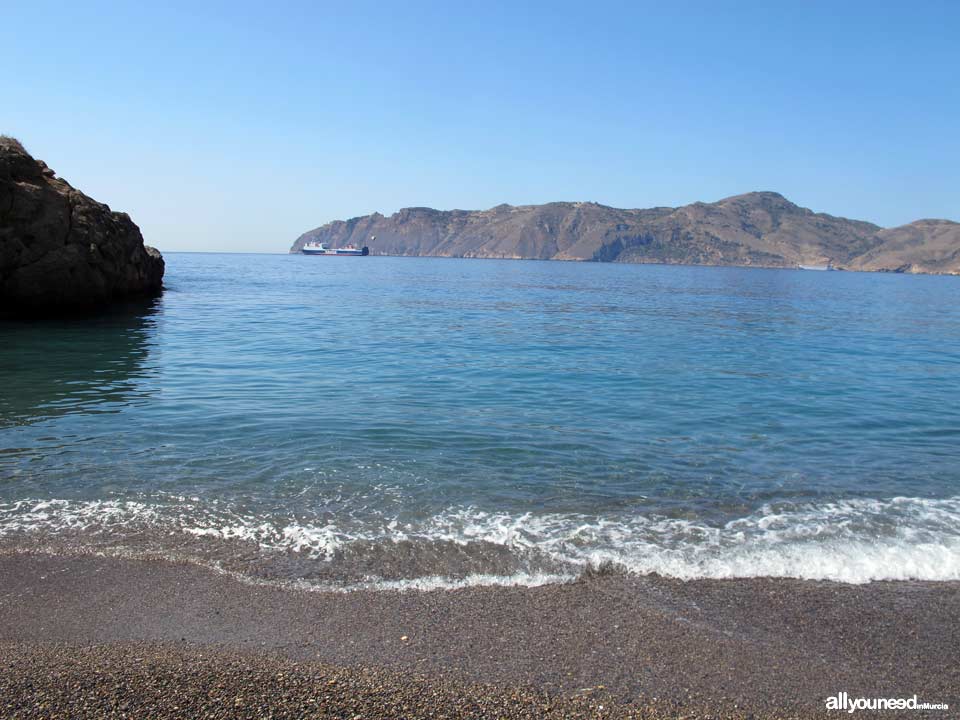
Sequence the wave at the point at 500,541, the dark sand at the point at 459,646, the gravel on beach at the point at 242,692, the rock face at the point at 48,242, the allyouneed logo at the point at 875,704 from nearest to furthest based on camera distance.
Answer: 1. the gravel on beach at the point at 242,692
2. the dark sand at the point at 459,646
3. the allyouneed logo at the point at 875,704
4. the wave at the point at 500,541
5. the rock face at the point at 48,242

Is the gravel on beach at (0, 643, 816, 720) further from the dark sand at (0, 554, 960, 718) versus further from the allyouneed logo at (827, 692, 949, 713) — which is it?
the allyouneed logo at (827, 692, 949, 713)

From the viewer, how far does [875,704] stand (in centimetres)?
455

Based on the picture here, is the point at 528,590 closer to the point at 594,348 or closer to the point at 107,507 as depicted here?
the point at 107,507

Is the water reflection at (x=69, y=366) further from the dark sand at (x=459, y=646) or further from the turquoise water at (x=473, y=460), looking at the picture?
the dark sand at (x=459, y=646)

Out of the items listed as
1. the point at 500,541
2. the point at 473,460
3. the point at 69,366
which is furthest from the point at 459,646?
the point at 69,366

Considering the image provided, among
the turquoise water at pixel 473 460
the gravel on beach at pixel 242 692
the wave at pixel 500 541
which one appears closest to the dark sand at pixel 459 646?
the gravel on beach at pixel 242 692

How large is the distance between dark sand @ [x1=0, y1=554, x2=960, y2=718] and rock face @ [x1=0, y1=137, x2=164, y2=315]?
23559 mm

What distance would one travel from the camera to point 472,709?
4285mm

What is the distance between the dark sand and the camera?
436 centimetres

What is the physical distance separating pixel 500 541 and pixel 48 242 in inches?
1038

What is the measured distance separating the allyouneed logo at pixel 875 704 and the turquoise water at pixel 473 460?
80.9 inches

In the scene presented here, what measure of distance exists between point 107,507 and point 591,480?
6.37 meters

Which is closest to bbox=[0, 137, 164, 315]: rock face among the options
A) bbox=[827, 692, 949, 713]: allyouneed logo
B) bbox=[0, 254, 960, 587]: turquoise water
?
bbox=[0, 254, 960, 587]: turquoise water

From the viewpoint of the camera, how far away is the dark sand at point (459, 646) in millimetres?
4359
